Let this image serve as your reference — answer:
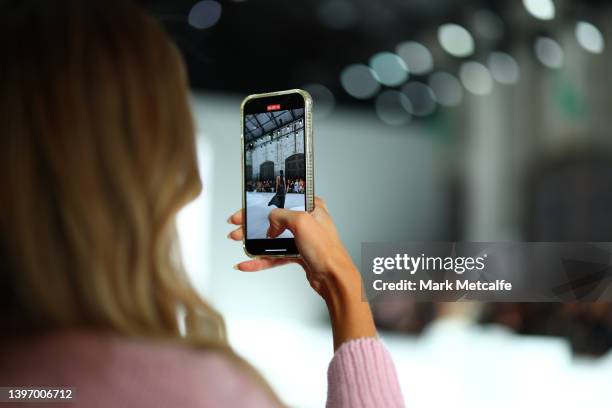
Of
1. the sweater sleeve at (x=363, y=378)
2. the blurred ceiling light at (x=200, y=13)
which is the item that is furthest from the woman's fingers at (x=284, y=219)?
the blurred ceiling light at (x=200, y=13)

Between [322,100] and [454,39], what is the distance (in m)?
0.83

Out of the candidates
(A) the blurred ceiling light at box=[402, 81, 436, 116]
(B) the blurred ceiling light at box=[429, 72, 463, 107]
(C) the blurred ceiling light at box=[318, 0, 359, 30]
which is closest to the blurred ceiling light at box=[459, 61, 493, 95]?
(B) the blurred ceiling light at box=[429, 72, 463, 107]

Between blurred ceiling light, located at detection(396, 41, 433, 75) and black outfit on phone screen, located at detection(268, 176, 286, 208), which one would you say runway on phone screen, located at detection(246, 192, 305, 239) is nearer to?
black outfit on phone screen, located at detection(268, 176, 286, 208)

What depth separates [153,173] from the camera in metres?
0.38

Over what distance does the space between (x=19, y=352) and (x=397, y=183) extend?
399 cm

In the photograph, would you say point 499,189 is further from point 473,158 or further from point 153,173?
point 153,173

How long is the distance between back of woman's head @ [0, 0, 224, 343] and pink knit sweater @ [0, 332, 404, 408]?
1 centimetres

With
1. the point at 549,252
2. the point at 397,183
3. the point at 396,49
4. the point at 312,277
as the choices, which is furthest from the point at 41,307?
the point at 397,183

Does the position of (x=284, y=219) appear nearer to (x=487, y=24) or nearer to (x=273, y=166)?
(x=273, y=166)

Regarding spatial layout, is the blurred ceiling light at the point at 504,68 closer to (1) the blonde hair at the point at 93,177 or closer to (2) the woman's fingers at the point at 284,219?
Answer: (2) the woman's fingers at the point at 284,219

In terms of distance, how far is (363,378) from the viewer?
46 cm

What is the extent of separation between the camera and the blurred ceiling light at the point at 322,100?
399 centimetres

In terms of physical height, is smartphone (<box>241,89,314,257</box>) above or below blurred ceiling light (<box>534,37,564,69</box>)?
below

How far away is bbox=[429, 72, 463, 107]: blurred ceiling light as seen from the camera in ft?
14.5
